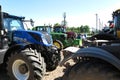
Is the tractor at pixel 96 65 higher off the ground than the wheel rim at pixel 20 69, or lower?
higher

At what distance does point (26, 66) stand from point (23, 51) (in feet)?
1.53

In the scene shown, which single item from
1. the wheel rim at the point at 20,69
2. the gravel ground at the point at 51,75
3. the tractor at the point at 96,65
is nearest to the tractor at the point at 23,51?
the wheel rim at the point at 20,69

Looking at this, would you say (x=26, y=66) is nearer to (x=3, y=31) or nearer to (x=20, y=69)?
(x=20, y=69)

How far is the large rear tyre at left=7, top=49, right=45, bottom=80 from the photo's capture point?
6.50 metres

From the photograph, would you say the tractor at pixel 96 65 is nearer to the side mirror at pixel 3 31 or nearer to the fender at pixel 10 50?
the fender at pixel 10 50

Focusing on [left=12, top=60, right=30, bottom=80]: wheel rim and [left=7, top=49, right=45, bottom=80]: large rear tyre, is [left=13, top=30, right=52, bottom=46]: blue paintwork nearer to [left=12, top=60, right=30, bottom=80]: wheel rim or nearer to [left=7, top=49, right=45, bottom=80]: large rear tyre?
[left=7, top=49, right=45, bottom=80]: large rear tyre

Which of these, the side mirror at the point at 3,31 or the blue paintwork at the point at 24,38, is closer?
the blue paintwork at the point at 24,38

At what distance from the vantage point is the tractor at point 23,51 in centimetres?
661

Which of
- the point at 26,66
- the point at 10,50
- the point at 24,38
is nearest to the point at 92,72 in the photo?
the point at 26,66

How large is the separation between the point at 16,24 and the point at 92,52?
6.09 meters

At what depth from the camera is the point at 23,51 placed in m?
6.85

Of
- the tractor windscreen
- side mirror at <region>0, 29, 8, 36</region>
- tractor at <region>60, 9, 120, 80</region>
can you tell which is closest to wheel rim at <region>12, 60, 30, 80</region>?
side mirror at <region>0, 29, 8, 36</region>

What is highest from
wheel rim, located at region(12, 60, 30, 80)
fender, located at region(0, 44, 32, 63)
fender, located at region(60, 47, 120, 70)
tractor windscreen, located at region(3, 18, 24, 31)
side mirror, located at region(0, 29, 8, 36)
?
tractor windscreen, located at region(3, 18, 24, 31)

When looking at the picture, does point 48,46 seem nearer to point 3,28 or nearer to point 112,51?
point 3,28
